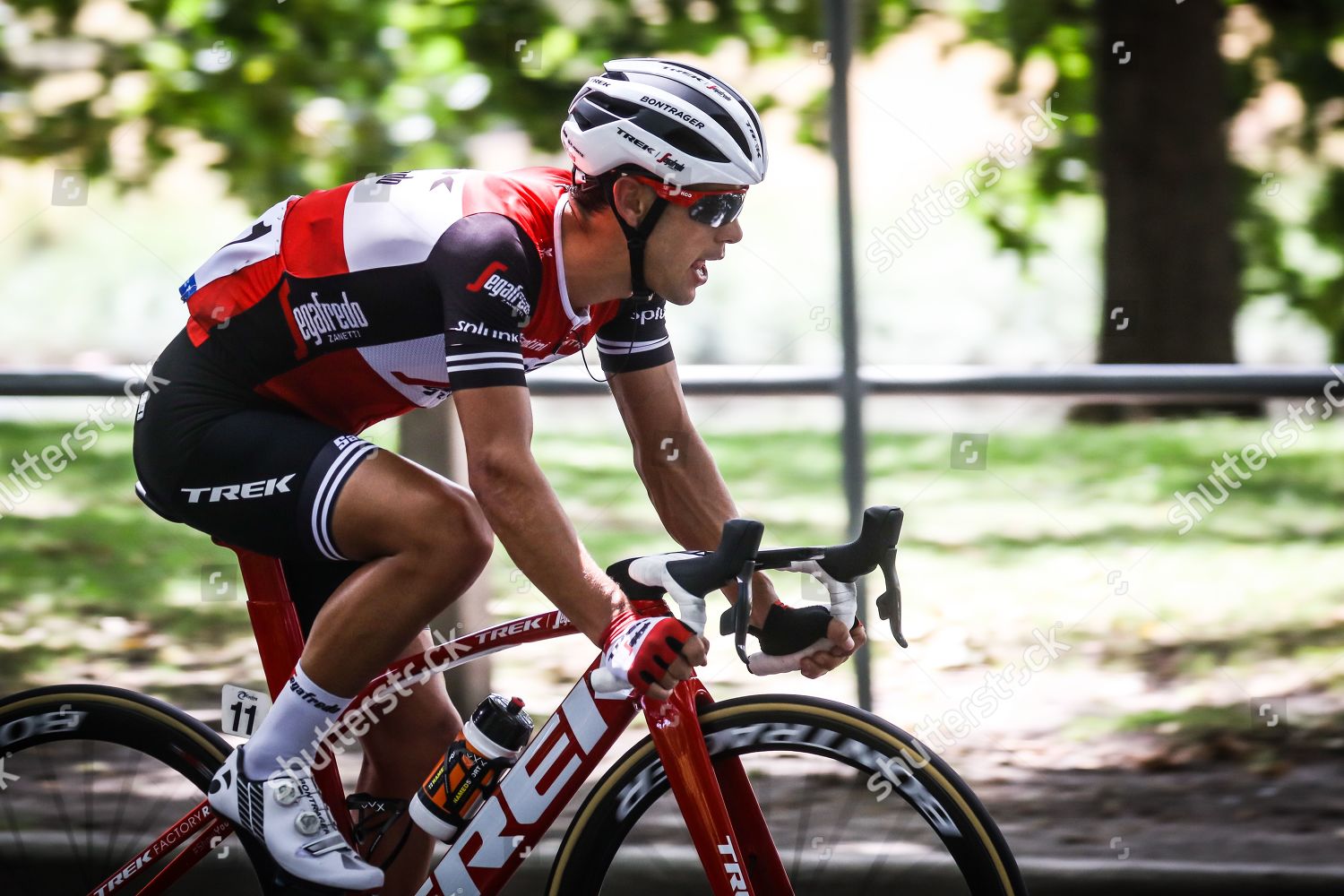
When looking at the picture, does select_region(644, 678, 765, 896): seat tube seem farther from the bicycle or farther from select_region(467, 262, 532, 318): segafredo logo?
select_region(467, 262, 532, 318): segafredo logo

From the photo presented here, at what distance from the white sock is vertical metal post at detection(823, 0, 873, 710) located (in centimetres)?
164

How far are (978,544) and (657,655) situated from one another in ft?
12.8

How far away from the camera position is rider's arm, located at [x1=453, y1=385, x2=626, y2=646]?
7.43ft

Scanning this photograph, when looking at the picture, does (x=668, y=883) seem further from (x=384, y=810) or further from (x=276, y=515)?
(x=276, y=515)

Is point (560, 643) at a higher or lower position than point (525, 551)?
lower

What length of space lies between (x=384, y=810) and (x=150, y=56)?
342cm

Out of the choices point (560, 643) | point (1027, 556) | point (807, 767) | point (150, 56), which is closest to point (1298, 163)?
point (1027, 556)

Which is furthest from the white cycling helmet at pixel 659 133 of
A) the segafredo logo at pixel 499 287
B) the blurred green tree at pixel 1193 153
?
the blurred green tree at pixel 1193 153

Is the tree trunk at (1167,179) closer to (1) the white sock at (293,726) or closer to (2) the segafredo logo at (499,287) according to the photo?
(2) the segafredo logo at (499,287)

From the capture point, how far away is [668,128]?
2.40 m

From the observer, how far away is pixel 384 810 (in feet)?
8.92

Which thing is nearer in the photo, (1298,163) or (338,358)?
(338,358)

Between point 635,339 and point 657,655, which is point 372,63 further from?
point 657,655

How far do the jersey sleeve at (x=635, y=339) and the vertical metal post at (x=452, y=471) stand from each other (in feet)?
3.62
